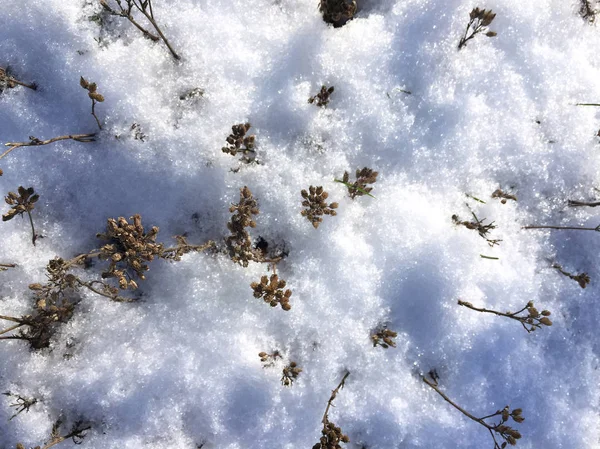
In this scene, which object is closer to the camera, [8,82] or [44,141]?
[44,141]

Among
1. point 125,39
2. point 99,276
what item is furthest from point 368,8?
point 99,276

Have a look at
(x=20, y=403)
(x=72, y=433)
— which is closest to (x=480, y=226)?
(x=72, y=433)

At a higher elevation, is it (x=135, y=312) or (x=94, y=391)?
(x=135, y=312)

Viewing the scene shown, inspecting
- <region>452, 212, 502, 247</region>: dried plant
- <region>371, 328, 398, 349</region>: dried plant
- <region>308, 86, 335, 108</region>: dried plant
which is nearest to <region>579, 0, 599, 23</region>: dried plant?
<region>452, 212, 502, 247</region>: dried plant

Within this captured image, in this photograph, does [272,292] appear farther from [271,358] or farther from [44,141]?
[44,141]

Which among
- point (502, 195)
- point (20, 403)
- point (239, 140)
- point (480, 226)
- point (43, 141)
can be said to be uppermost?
point (43, 141)

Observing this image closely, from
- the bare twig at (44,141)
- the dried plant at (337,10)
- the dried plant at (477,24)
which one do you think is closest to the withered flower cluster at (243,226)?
the bare twig at (44,141)

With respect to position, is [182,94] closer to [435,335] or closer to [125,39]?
[125,39]
